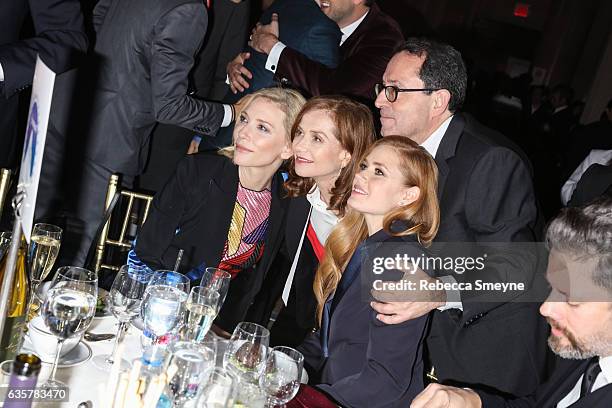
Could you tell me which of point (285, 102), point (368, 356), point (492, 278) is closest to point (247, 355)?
point (368, 356)

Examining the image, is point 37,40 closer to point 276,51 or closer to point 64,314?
point 276,51

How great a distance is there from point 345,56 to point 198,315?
7.44 feet

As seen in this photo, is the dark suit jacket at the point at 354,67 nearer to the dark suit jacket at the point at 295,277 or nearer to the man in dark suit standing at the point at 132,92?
the man in dark suit standing at the point at 132,92

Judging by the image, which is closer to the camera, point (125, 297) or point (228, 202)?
point (125, 297)

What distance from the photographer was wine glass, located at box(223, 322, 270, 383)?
5.24 ft

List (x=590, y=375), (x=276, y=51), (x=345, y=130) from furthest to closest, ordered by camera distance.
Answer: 1. (x=276, y=51)
2. (x=345, y=130)
3. (x=590, y=375)

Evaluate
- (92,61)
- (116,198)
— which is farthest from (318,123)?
(92,61)

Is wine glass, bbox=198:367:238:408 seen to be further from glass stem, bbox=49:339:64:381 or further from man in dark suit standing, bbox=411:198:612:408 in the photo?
man in dark suit standing, bbox=411:198:612:408

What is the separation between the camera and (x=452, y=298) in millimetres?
2658

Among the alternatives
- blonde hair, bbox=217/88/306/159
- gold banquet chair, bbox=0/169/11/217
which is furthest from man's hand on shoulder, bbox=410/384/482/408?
gold banquet chair, bbox=0/169/11/217

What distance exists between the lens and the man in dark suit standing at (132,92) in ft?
10.3

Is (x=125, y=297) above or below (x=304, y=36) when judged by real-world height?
below

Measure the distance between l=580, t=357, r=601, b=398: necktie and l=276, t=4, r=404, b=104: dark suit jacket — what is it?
6.24 ft

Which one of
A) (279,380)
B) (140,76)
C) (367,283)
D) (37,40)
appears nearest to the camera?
(279,380)
